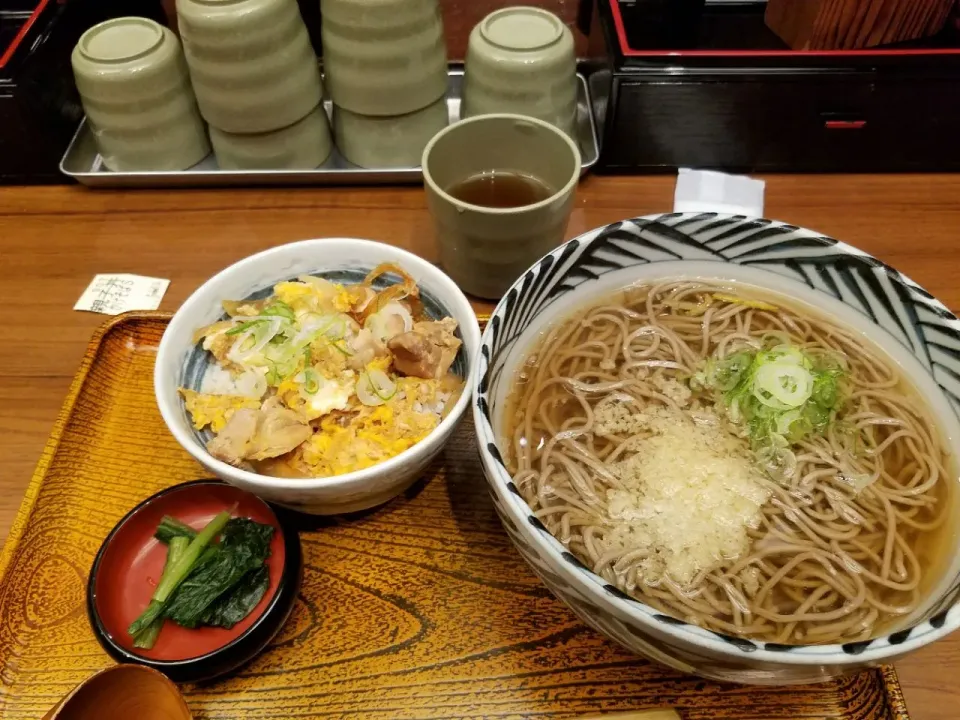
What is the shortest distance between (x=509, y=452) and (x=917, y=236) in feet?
4.58

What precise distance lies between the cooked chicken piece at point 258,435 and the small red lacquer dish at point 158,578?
91 millimetres

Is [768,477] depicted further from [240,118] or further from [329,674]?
[240,118]

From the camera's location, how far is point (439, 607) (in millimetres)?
1138

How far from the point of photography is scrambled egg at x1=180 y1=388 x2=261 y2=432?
1220 mm

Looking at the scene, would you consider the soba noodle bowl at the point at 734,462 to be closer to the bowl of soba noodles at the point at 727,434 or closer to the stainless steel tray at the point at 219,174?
the bowl of soba noodles at the point at 727,434

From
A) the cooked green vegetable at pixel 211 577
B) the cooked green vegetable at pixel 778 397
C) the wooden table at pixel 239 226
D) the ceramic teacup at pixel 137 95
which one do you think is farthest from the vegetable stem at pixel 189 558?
the ceramic teacup at pixel 137 95

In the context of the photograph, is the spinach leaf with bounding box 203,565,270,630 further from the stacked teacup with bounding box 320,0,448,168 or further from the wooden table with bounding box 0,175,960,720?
the stacked teacup with bounding box 320,0,448,168

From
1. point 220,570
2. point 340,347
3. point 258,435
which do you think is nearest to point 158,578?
point 220,570

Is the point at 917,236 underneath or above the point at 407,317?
underneath

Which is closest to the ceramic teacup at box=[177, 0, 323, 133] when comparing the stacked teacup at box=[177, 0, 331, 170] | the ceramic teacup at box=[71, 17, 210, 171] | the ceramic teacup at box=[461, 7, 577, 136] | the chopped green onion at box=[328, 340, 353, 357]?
the stacked teacup at box=[177, 0, 331, 170]

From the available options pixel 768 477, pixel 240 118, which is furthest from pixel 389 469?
pixel 240 118

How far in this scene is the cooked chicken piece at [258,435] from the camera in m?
1.13

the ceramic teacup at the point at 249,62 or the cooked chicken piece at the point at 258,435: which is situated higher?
the ceramic teacup at the point at 249,62

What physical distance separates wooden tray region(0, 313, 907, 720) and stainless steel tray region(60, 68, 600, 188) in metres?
0.88
